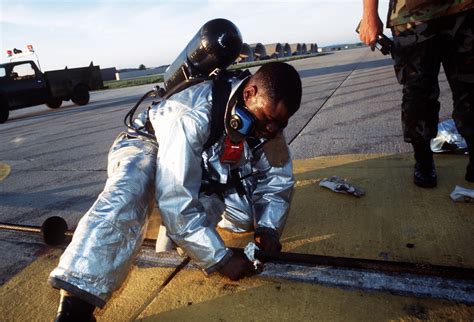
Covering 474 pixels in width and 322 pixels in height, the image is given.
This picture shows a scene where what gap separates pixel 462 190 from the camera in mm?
2006

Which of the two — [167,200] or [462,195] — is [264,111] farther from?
[462,195]

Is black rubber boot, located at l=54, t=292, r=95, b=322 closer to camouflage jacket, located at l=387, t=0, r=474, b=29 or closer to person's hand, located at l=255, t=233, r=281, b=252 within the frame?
person's hand, located at l=255, t=233, r=281, b=252

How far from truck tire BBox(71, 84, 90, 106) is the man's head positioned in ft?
38.5

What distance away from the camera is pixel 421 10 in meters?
2.07

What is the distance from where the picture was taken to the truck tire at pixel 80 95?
11863mm

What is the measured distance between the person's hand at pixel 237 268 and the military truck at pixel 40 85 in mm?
10100

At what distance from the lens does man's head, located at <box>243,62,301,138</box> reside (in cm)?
149

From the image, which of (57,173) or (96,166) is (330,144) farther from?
(57,173)

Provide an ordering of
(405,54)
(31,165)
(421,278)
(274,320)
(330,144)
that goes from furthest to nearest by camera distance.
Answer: (31,165), (330,144), (405,54), (421,278), (274,320)

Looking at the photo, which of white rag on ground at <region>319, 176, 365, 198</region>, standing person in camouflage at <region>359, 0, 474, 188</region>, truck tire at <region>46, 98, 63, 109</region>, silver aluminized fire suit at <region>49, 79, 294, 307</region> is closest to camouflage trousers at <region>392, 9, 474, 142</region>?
standing person in camouflage at <region>359, 0, 474, 188</region>

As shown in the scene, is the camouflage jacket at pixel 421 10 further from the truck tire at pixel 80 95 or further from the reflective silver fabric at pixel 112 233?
the truck tire at pixel 80 95

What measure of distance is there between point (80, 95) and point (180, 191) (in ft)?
38.8

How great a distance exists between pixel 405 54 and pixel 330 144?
4.70ft

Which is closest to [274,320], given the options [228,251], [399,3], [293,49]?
[228,251]
